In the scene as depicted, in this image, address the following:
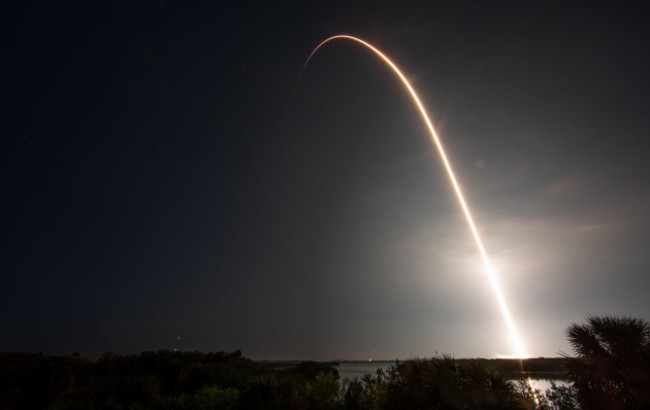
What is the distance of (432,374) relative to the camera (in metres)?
13.1

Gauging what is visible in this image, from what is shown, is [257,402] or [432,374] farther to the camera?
[257,402]

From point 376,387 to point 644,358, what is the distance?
9338 mm

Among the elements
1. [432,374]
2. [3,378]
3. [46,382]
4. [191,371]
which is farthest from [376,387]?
[3,378]

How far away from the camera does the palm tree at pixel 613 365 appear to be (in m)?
11.0

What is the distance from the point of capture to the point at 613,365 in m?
11.7

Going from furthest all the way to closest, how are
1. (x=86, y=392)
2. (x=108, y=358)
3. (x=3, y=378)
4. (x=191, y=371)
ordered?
(x=108, y=358)
(x=191, y=371)
(x=3, y=378)
(x=86, y=392)

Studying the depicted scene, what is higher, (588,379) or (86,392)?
(588,379)

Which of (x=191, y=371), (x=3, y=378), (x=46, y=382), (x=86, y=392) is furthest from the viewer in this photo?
(x=191, y=371)

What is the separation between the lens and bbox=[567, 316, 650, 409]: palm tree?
11047 mm

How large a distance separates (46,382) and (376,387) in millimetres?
30994

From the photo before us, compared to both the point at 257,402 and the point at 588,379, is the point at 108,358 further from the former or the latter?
the point at 588,379

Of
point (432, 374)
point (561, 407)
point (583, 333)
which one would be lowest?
point (561, 407)

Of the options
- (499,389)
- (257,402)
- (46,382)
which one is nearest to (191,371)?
(46,382)

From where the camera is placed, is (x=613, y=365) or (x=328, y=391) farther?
(x=328, y=391)
